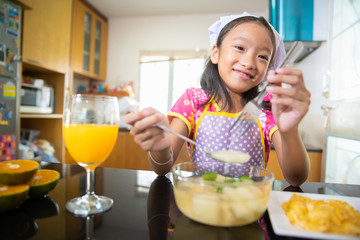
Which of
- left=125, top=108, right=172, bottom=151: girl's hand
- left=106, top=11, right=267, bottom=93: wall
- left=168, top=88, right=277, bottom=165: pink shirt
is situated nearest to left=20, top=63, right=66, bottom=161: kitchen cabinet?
left=106, top=11, right=267, bottom=93: wall

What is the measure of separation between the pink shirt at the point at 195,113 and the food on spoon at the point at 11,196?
2.16 ft

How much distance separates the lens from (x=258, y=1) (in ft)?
12.4

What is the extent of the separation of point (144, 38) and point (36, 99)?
2.57 meters

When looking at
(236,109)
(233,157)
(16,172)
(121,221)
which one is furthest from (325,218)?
(236,109)

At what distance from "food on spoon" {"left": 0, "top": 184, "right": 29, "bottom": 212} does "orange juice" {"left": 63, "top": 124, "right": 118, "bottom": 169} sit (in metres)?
0.12

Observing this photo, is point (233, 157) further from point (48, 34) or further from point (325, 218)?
point (48, 34)

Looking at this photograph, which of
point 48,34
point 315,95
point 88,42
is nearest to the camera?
point 315,95

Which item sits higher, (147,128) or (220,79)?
(220,79)

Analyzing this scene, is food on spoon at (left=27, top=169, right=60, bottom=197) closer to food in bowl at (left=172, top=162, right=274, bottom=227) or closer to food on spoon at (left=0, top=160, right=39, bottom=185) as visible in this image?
food on spoon at (left=0, top=160, right=39, bottom=185)

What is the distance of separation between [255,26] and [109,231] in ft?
→ 2.89

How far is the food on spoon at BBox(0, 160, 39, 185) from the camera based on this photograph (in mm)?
472

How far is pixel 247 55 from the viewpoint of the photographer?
0.89 metres

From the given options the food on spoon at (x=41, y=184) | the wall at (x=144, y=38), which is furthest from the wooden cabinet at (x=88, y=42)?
the food on spoon at (x=41, y=184)

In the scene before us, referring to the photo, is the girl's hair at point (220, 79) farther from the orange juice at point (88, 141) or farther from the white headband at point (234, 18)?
the orange juice at point (88, 141)
